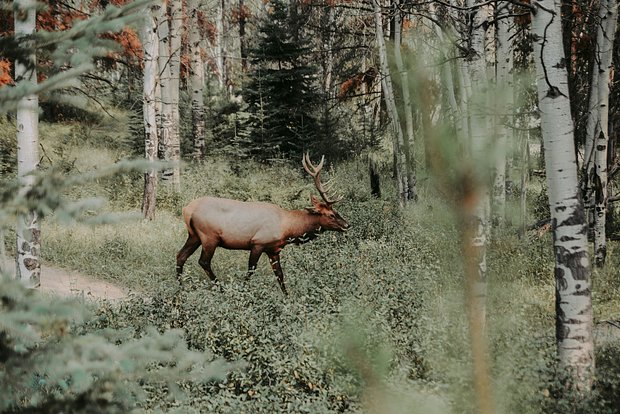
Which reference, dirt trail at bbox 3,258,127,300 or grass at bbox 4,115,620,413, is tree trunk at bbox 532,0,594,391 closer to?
grass at bbox 4,115,620,413

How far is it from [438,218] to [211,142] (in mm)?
22152

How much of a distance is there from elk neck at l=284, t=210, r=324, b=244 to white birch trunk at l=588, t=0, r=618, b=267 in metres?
4.87

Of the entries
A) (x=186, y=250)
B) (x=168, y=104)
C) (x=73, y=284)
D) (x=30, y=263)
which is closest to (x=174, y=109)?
(x=168, y=104)

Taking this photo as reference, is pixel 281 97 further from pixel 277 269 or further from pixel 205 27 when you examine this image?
pixel 277 269

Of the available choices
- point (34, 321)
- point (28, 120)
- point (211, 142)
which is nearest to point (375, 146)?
point (211, 142)

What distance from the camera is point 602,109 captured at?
9.72 m

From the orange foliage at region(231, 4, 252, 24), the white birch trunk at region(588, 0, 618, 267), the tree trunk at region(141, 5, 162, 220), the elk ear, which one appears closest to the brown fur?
the elk ear

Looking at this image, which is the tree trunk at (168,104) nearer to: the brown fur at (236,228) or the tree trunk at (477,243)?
the brown fur at (236,228)

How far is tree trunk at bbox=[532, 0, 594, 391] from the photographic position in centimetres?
458

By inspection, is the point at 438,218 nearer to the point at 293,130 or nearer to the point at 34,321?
the point at 34,321

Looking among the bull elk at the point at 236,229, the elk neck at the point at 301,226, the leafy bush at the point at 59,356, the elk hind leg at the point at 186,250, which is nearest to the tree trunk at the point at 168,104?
the elk hind leg at the point at 186,250

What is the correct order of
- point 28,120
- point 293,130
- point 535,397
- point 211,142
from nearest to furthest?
point 535,397 → point 28,120 → point 293,130 → point 211,142

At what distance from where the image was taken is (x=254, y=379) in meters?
5.43

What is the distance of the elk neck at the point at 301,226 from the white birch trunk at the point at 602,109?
16.0 feet
